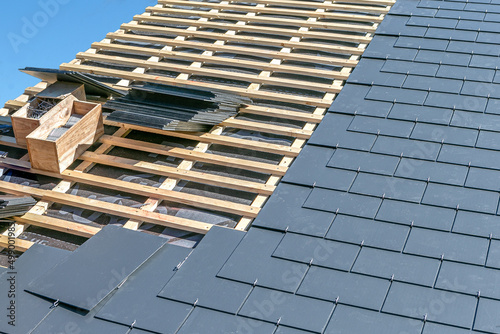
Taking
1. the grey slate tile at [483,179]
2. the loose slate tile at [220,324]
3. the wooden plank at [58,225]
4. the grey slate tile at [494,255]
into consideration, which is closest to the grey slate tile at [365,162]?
the grey slate tile at [483,179]

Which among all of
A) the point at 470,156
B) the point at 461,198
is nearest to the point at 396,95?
the point at 470,156

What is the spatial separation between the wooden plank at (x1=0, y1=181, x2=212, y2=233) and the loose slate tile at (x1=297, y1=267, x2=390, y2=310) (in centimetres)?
110

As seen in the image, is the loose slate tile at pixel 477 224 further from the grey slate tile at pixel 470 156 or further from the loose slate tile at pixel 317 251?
the loose slate tile at pixel 317 251

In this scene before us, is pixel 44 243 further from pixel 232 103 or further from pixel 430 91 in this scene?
pixel 430 91

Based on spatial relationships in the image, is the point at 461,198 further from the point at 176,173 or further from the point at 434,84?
the point at 176,173

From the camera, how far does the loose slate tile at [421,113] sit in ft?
20.5

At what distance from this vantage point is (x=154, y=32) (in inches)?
345

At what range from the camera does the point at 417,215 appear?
510 centimetres

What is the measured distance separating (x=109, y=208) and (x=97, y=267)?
0.90 m

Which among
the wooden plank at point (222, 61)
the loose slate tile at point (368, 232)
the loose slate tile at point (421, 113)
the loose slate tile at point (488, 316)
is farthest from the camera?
the wooden plank at point (222, 61)

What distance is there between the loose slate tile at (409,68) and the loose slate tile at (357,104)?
49 centimetres

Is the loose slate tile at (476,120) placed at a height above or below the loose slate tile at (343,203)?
below

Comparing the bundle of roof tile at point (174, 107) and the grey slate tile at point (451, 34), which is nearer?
the bundle of roof tile at point (174, 107)

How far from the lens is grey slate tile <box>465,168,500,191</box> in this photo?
5.37 m
